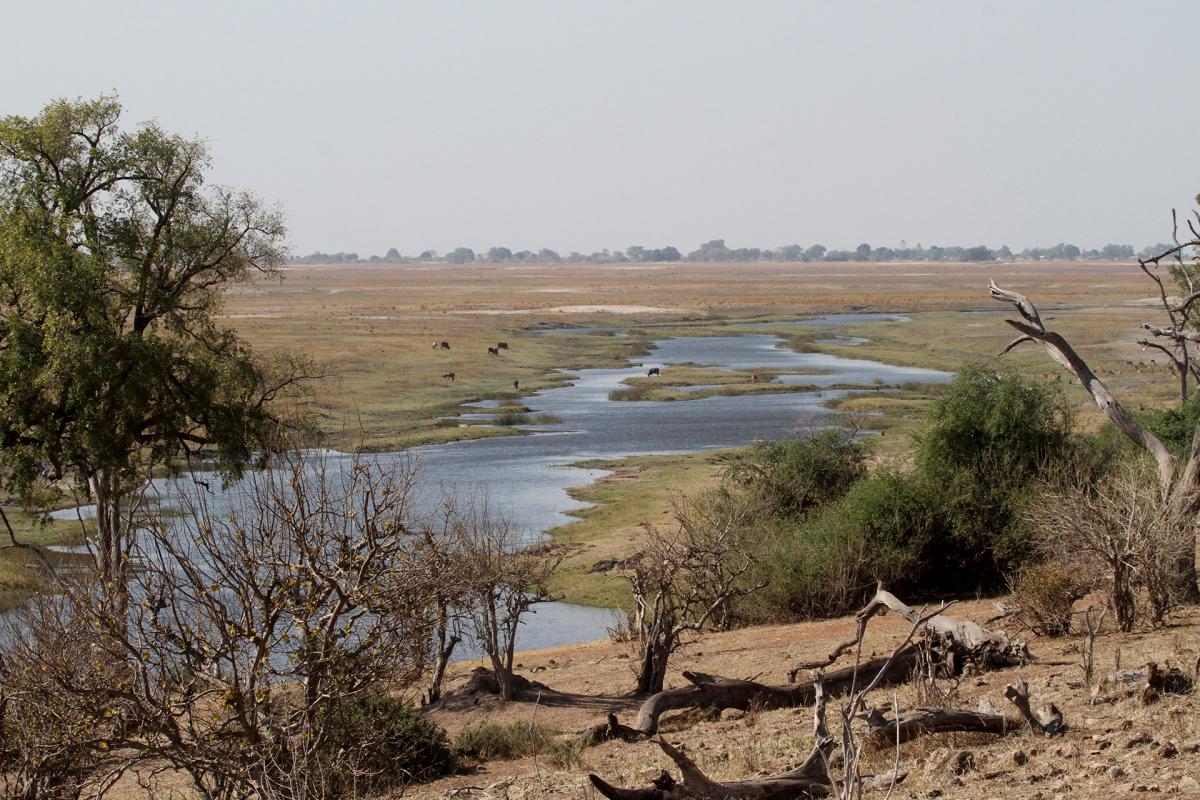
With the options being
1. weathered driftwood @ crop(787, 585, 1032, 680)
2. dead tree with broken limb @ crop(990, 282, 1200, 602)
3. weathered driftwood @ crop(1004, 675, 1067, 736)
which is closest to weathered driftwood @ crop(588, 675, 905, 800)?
weathered driftwood @ crop(1004, 675, 1067, 736)

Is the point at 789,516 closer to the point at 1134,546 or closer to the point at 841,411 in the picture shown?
the point at 1134,546

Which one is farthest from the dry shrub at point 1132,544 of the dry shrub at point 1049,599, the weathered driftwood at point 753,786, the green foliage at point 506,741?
the weathered driftwood at point 753,786

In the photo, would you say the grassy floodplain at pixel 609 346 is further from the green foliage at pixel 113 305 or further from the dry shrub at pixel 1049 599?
the dry shrub at pixel 1049 599

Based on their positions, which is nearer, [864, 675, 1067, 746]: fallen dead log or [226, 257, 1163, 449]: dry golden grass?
[864, 675, 1067, 746]: fallen dead log

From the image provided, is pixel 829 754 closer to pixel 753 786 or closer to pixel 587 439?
pixel 753 786

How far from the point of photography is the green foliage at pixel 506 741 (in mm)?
15102

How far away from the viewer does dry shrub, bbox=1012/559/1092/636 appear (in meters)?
18.0

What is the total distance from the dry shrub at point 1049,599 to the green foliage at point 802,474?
37.5 feet

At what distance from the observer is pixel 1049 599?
18.0 metres

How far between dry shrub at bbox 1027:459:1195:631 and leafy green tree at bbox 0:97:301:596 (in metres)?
16.5

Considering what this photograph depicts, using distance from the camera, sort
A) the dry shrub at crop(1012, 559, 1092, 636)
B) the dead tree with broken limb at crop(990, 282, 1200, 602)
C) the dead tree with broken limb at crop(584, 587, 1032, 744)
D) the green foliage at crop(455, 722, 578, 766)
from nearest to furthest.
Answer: the green foliage at crop(455, 722, 578, 766), the dead tree with broken limb at crop(584, 587, 1032, 744), the dead tree with broken limb at crop(990, 282, 1200, 602), the dry shrub at crop(1012, 559, 1092, 636)

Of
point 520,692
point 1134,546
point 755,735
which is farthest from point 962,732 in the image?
point 520,692

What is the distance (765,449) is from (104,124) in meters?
17.9

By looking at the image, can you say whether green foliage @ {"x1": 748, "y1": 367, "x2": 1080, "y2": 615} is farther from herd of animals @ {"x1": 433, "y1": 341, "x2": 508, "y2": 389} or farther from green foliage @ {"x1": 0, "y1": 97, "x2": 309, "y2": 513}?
herd of animals @ {"x1": 433, "y1": 341, "x2": 508, "y2": 389}
